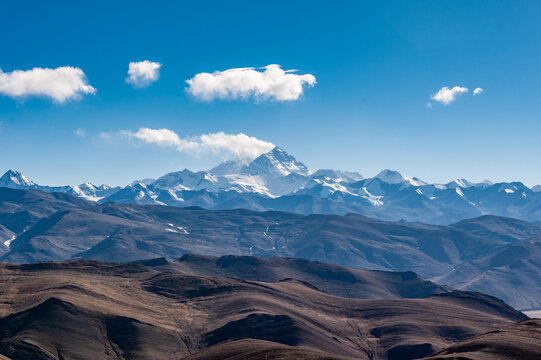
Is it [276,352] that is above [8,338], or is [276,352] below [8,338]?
above

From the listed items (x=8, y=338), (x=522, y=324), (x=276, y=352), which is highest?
(x=522, y=324)

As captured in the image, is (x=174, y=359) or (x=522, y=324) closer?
(x=522, y=324)

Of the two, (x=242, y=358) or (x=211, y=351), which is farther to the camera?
(x=211, y=351)

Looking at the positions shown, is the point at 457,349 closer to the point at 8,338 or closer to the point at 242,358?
the point at 242,358

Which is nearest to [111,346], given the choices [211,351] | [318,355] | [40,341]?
[40,341]

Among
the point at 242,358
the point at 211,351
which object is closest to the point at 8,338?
the point at 211,351

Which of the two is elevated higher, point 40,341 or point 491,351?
point 491,351

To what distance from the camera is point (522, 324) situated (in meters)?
157

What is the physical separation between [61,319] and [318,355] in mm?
114124

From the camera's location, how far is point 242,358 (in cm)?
13075

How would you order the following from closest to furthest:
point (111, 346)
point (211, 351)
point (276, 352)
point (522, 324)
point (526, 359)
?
point (526, 359)
point (276, 352)
point (211, 351)
point (522, 324)
point (111, 346)

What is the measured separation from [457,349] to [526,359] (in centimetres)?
1987

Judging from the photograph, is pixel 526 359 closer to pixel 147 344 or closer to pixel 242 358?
pixel 242 358

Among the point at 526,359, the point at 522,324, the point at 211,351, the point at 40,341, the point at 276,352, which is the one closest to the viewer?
the point at 526,359
